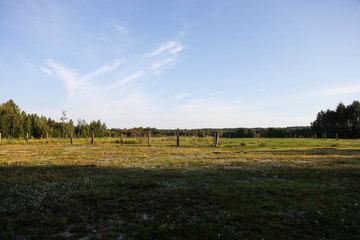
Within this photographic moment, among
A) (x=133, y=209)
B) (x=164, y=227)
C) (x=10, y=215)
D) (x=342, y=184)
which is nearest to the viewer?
(x=164, y=227)

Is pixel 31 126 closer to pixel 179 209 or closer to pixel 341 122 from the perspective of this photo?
pixel 179 209

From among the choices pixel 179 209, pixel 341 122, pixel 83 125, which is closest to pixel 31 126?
pixel 83 125

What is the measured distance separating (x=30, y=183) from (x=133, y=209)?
743cm

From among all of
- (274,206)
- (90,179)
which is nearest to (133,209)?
(274,206)

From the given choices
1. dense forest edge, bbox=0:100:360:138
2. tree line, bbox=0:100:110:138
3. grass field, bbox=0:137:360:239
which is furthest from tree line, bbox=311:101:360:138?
tree line, bbox=0:100:110:138

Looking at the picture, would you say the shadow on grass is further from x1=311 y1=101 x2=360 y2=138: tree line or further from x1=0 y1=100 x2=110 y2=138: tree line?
x1=311 y1=101 x2=360 y2=138: tree line

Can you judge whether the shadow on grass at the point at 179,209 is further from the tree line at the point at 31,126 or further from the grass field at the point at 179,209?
the tree line at the point at 31,126

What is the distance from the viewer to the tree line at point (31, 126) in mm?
72688

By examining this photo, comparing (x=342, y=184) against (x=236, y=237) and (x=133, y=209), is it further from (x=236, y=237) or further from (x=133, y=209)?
(x=133, y=209)

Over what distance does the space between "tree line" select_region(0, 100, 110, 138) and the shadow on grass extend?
56.2 meters

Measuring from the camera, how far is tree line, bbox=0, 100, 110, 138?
238ft

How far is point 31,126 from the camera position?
84.8 meters

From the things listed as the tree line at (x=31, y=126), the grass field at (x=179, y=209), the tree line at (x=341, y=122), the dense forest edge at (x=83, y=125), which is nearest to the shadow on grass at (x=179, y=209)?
the grass field at (x=179, y=209)

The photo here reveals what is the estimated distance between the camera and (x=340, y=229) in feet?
18.1
